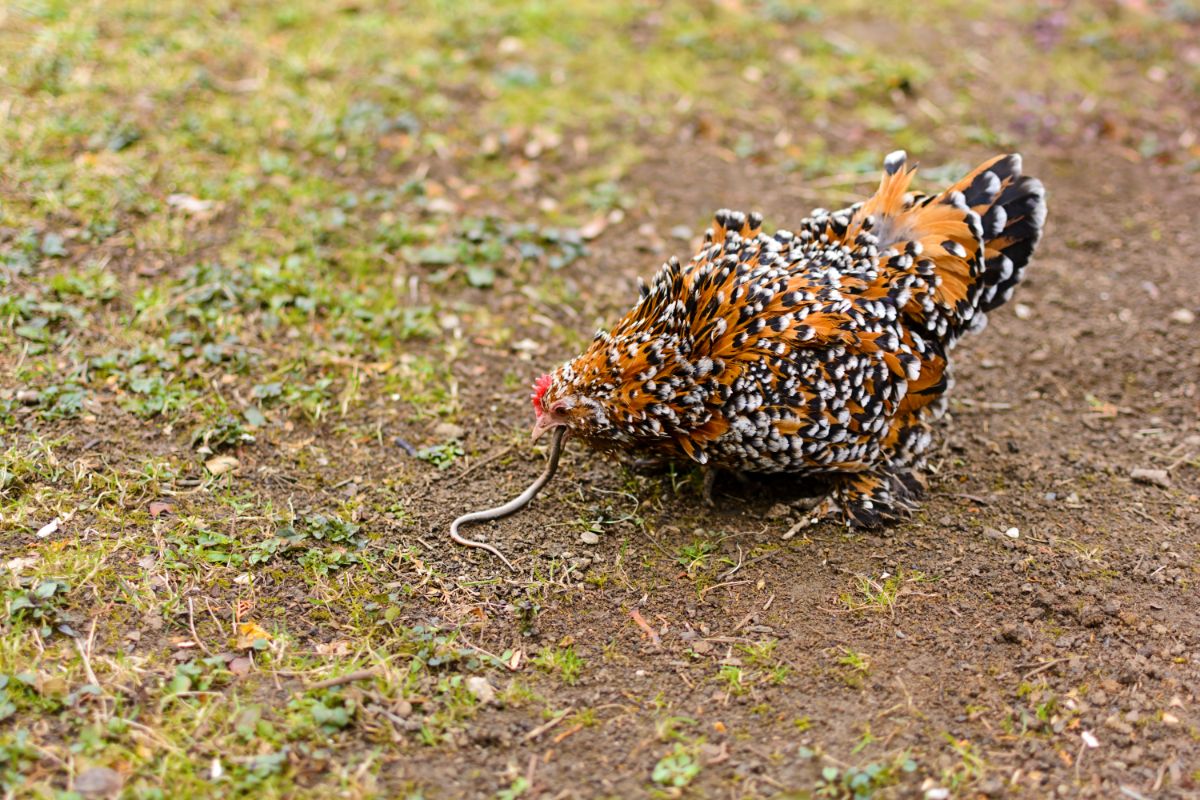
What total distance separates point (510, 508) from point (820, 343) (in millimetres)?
1412

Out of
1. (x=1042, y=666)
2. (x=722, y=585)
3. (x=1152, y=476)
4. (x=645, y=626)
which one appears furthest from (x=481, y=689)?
(x=1152, y=476)

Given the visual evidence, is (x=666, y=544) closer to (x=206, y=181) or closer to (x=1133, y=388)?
(x=1133, y=388)

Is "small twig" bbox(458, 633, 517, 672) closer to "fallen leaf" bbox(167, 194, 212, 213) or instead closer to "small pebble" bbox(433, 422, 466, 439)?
"small pebble" bbox(433, 422, 466, 439)

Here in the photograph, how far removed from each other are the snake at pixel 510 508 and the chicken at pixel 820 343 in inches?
3.7

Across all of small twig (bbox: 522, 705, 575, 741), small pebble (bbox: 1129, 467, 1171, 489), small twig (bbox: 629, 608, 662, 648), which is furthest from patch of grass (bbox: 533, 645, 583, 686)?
small pebble (bbox: 1129, 467, 1171, 489)

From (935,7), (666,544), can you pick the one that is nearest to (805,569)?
(666,544)

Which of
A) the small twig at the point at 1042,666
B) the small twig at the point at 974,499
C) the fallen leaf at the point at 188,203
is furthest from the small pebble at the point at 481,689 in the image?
the fallen leaf at the point at 188,203

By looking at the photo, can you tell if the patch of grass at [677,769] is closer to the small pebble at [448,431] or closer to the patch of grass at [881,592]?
the patch of grass at [881,592]

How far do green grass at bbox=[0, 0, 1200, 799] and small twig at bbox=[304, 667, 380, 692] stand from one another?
0.06ft

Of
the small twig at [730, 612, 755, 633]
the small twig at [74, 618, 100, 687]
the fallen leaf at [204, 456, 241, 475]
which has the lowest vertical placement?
the small twig at [730, 612, 755, 633]

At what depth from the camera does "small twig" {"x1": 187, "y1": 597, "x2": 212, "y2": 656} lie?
3488 millimetres

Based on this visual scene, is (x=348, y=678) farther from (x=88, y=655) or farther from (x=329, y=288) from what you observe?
(x=329, y=288)

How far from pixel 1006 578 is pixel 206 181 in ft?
15.3

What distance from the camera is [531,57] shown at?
727 centimetres
